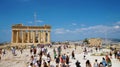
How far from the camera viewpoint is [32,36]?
70000mm

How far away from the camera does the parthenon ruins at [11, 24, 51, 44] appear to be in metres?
68.7

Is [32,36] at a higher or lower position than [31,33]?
lower

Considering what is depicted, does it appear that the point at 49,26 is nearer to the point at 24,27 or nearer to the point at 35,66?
the point at 24,27

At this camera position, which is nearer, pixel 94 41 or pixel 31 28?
pixel 94 41

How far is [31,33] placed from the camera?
7038 cm

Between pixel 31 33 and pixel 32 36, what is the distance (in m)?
1.18

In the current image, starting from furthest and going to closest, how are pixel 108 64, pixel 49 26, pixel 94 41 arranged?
pixel 49 26, pixel 94 41, pixel 108 64

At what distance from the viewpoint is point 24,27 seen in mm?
69312

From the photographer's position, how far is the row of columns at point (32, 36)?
226 ft

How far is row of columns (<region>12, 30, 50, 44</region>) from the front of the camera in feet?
226

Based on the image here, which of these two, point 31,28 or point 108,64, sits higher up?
point 31,28

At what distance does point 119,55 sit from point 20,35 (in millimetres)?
52541

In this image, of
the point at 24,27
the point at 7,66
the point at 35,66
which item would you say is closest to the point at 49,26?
the point at 24,27

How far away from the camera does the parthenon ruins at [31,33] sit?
6869 cm
